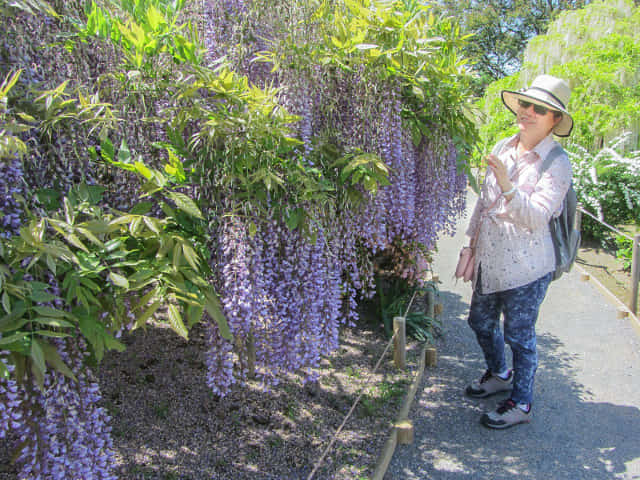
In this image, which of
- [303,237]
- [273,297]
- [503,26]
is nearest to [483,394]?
[273,297]

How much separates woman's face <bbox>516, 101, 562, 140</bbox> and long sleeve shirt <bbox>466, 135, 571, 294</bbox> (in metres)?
0.06

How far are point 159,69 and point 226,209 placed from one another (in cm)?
62

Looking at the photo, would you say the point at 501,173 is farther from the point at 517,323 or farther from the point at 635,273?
the point at 635,273

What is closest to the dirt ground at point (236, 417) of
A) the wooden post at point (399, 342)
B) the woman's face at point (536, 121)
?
the wooden post at point (399, 342)

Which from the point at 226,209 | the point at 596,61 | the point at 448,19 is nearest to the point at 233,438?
the point at 226,209

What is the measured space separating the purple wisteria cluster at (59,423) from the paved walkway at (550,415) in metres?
1.95

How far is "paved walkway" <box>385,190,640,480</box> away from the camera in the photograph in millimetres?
3002

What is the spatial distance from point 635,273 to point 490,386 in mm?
2804

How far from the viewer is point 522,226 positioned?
297 centimetres

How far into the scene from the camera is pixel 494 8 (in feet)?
94.8

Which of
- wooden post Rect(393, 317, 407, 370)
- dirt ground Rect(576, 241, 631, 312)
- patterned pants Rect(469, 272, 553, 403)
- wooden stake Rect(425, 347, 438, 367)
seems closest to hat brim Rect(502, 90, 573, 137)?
patterned pants Rect(469, 272, 553, 403)

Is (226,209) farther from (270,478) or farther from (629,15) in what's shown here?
(629,15)

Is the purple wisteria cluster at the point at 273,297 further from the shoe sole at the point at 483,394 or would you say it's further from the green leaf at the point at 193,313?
the shoe sole at the point at 483,394

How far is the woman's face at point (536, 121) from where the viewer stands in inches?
117
